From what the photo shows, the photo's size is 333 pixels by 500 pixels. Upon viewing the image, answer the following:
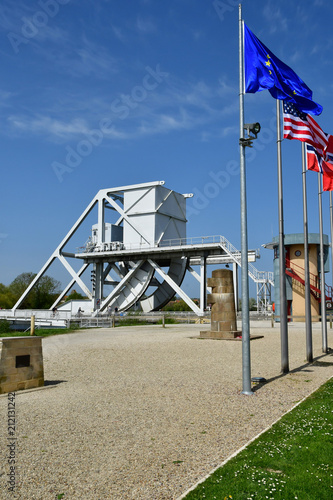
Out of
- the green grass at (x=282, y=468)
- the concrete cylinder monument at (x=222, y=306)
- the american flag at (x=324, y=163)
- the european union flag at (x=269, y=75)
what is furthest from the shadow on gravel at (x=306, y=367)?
the european union flag at (x=269, y=75)

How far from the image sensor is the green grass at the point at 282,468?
477 cm

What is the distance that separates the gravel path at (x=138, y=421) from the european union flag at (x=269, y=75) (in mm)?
8162

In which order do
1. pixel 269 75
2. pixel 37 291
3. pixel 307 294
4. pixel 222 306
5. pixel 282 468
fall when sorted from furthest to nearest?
pixel 37 291, pixel 222 306, pixel 307 294, pixel 269 75, pixel 282 468

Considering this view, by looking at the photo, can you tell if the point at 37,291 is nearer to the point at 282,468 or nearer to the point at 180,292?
the point at 180,292

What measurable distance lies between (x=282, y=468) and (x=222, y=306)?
1918 centimetres

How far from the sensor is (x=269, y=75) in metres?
12.0

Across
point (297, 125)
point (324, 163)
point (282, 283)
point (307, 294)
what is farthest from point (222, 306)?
point (297, 125)

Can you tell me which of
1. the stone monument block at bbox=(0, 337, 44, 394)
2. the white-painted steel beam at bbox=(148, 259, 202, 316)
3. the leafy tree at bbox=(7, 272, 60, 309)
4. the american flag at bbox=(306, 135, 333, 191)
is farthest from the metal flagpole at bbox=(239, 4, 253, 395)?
the leafy tree at bbox=(7, 272, 60, 309)

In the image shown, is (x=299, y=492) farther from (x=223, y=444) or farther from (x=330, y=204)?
(x=330, y=204)

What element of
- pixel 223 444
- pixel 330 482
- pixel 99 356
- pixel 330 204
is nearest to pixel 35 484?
pixel 223 444

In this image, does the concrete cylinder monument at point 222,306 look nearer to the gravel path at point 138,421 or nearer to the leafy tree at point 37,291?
the gravel path at point 138,421

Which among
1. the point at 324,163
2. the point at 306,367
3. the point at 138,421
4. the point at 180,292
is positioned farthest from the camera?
the point at 180,292

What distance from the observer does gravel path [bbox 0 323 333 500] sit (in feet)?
Answer: 17.4

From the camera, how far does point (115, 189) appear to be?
57594 mm
